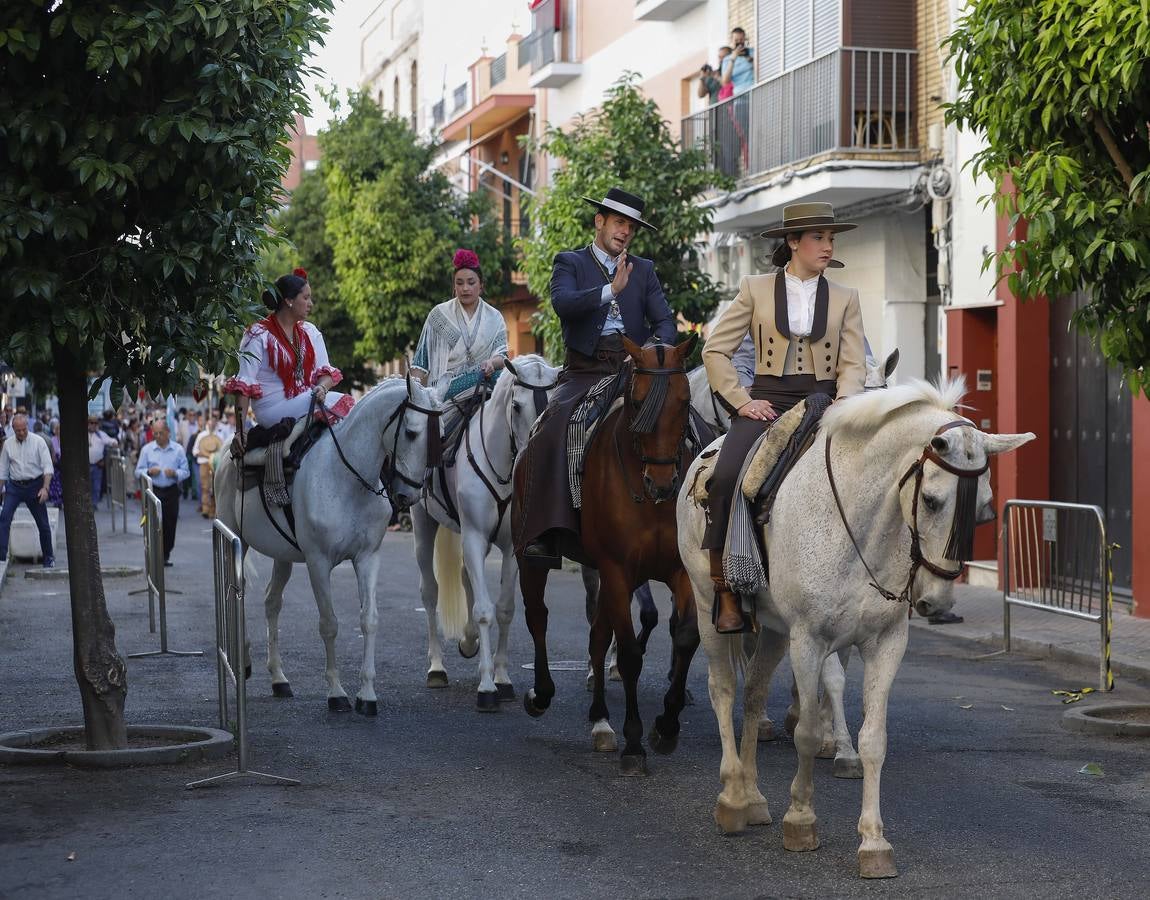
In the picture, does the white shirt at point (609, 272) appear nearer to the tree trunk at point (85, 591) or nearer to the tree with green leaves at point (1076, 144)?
the tree with green leaves at point (1076, 144)

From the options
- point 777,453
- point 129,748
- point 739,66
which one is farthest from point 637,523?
point 739,66

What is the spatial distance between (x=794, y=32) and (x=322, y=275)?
67.6ft

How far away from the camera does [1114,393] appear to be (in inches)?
691

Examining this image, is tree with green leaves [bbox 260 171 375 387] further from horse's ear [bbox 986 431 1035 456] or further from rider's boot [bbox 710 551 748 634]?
horse's ear [bbox 986 431 1035 456]

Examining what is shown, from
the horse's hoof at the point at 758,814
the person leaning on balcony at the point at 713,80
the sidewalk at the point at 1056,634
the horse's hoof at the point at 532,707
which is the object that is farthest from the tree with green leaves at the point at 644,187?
the horse's hoof at the point at 758,814

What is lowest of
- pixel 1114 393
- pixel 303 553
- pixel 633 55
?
pixel 303 553

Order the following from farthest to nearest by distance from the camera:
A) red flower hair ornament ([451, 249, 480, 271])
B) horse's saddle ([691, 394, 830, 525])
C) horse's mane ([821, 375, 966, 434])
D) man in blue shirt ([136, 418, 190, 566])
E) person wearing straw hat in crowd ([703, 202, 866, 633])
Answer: man in blue shirt ([136, 418, 190, 566]) → red flower hair ornament ([451, 249, 480, 271]) → person wearing straw hat in crowd ([703, 202, 866, 633]) → horse's saddle ([691, 394, 830, 525]) → horse's mane ([821, 375, 966, 434])

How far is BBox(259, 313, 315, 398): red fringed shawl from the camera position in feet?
36.8

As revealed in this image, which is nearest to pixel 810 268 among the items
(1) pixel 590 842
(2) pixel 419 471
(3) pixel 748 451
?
(3) pixel 748 451

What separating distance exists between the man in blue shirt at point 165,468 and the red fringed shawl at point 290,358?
36.1 ft

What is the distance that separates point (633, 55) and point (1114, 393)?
16893 millimetres

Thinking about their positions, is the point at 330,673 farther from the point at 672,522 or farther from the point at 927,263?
the point at 927,263

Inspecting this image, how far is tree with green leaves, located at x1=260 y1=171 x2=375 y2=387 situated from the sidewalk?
2679cm

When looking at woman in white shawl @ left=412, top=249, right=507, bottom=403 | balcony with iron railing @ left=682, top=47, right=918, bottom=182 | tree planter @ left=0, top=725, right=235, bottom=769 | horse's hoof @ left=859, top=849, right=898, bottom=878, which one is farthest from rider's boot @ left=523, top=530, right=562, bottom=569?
balcony with iron railing @ left=682, top=47, right=918, bottom=182
